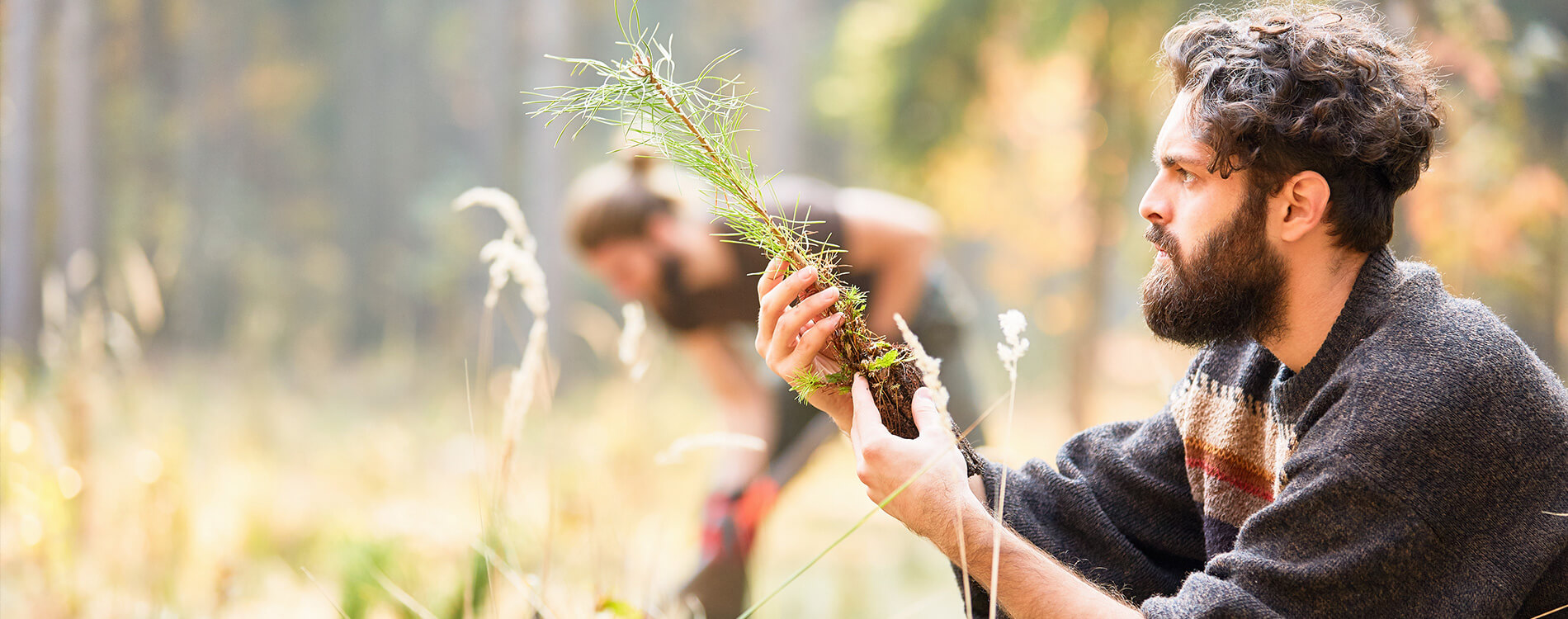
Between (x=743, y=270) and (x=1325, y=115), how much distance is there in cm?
229

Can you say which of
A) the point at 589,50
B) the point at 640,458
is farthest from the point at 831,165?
the point at 640,458

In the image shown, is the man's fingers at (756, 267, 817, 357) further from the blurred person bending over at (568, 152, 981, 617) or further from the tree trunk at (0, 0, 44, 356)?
the tree trunk at (0, 0, 44, 356)

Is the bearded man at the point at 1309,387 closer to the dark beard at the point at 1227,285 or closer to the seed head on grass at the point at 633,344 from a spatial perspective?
the dark beard at the point at 1227,285

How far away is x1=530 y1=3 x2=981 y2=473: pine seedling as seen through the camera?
99 cm

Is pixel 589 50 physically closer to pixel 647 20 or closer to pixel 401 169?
pixel 647 20

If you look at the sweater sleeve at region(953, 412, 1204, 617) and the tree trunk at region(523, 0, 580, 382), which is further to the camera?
the tree trunk at region(523, 0, 580, 382)

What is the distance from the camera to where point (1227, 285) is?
1.05 metres

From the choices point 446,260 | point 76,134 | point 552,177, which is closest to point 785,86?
point 552,177

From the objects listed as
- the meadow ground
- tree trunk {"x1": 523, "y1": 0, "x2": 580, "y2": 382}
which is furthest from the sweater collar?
tree trunk {"x1": 523, "y1": 0, "x2": 580, "y2": 382}

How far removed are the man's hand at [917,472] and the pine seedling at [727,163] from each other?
58 millimetres

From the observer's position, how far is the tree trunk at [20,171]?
658cm

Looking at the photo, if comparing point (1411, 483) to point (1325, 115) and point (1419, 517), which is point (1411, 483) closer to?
point (1419, 517)

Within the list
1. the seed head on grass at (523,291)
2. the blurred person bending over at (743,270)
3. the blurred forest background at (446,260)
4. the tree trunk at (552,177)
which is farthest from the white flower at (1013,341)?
the tree trunk at (552,177)

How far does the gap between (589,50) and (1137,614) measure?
1179 centimetres
